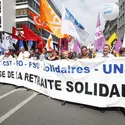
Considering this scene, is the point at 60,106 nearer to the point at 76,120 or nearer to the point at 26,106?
the point at 26,106

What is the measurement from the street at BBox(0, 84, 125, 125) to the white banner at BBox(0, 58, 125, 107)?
0.83ft

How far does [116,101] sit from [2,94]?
407 cm

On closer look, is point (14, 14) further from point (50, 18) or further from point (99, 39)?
point (50, 18)

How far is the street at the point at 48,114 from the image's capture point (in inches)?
231

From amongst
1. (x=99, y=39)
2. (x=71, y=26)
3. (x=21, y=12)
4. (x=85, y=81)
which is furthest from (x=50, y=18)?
(x=21, y=12)

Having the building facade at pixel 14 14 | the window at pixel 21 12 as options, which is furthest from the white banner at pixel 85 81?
the window at pixel 21 12

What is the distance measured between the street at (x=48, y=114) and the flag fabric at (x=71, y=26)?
9.40 feet

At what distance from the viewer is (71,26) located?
10195 mm

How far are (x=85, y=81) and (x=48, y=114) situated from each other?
1467 millimetres

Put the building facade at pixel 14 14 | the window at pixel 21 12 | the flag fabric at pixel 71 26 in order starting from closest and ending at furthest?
1. the flag fabric at pixel 71 26
2. the building facade at pixel 14 14
3. the window at pixel 21 12

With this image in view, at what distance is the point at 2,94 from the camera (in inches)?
363

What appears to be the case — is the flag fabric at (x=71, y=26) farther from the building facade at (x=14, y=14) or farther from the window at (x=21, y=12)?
the window at (x=21, y=12)

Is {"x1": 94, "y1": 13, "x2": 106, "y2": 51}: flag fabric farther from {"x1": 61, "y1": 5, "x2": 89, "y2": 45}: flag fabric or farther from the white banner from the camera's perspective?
the white banner

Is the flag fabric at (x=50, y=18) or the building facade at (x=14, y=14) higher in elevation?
the building facade at (x=14, y=14)
